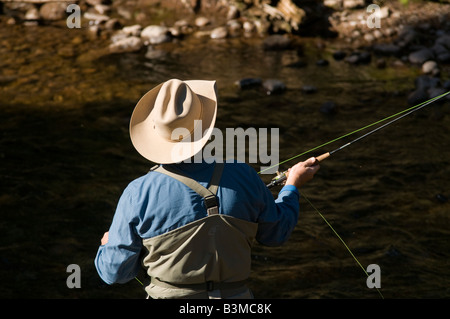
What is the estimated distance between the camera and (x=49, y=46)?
30.3 feet

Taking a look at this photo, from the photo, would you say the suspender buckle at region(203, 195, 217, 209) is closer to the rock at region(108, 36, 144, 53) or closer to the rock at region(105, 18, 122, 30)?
the rock at region(108, 36, 144, 53)

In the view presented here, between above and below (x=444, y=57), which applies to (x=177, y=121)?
above

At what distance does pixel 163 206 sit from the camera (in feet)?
7.54

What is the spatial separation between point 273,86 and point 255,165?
1944 mm

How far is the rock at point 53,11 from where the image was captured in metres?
10.2

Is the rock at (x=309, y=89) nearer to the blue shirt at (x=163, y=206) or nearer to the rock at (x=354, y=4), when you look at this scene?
the rock at (x=354, y=4)

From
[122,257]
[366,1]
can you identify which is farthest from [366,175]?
[366,1]

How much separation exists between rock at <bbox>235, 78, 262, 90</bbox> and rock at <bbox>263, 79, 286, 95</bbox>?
110 mm

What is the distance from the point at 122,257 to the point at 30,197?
3.46 m

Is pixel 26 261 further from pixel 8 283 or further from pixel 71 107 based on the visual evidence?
pixel 71 107

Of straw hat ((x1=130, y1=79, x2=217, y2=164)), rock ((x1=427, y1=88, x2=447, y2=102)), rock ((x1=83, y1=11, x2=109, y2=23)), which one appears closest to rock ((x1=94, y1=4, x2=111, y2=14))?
rock ((x1=83, y1=11, x2=109, y2=23))

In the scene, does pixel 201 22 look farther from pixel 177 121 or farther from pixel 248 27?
pixel 177 121

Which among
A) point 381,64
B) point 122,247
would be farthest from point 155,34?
point 122,247

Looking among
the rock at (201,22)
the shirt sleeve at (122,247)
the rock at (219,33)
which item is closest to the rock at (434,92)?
the rock at (219,33)
